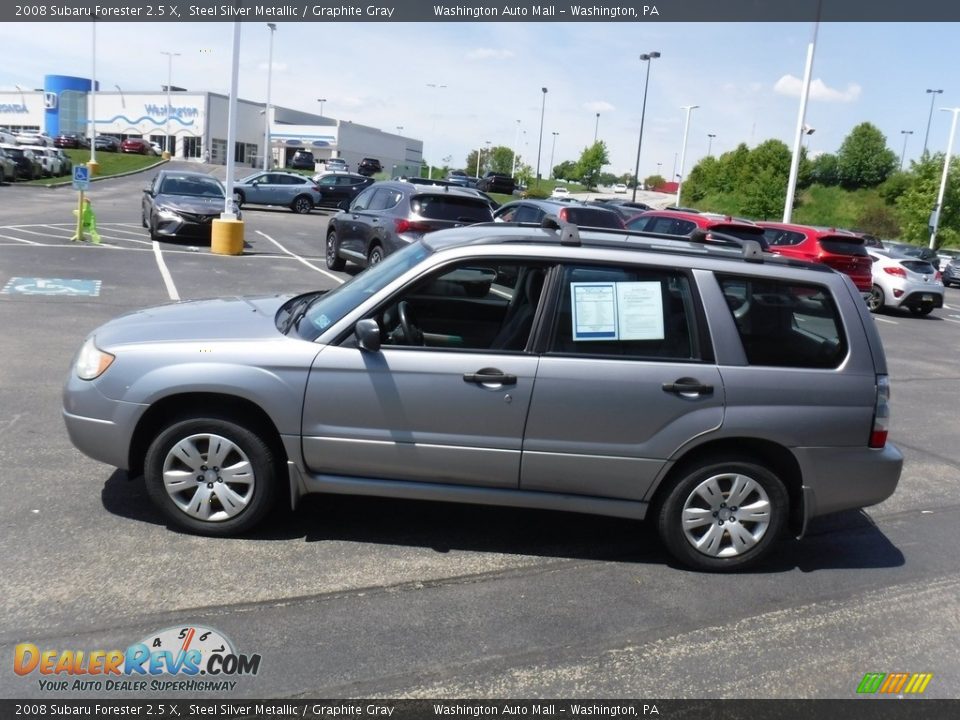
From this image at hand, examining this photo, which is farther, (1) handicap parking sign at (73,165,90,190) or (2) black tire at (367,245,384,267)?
(1) handicap parking sign at (73,165,90,190)

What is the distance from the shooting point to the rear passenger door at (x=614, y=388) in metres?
4.42

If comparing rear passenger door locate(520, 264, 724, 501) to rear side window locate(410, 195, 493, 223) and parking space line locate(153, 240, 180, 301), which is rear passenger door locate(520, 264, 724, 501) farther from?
rear side window locate(410, 195, 493, 223)

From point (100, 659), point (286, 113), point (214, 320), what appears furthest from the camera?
point (286, 113)

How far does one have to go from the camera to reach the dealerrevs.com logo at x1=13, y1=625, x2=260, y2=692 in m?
3.32

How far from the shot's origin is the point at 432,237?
5207 mm

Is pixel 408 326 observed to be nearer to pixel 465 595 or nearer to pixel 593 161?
pixel 465 595

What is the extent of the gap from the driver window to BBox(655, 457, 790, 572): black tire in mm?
1202

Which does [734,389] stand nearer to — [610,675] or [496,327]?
[496,327]

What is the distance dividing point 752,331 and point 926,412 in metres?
5.67

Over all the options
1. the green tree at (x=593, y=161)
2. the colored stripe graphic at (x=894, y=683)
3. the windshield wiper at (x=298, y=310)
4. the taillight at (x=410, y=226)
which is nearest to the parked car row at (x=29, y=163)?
the taillight at (x=410, y=226)

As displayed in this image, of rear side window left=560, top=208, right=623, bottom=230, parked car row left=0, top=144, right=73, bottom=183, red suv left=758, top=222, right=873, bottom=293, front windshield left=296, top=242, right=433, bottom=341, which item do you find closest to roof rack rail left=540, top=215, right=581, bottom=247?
front windshield left=296, top=242, right=433, bottom=341

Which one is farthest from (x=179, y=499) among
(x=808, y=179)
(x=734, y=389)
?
(x=808, y=179)

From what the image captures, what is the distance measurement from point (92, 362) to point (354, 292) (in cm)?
148

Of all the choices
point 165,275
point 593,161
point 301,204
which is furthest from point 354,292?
point 593,161
